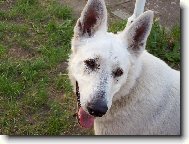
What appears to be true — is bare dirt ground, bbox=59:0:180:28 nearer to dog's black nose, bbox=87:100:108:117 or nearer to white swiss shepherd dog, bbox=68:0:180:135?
white swiss shepherd dog, bbox=68:0:180:135

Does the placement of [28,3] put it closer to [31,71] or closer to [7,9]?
[7,9]

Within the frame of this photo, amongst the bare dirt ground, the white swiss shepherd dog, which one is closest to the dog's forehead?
the white swiss shepherd dog

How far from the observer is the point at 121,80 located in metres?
4.04

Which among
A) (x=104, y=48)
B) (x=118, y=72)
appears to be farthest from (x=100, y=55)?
(x=118, y=72)

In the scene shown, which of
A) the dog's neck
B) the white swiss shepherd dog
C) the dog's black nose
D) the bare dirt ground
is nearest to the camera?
the dog's black nose

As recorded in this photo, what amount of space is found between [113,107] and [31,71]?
1629 millimetres

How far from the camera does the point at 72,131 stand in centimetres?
500

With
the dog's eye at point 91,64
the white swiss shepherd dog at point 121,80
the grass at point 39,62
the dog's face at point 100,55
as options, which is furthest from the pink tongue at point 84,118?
the grass at point 39,62

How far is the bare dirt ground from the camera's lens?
21.9 ft

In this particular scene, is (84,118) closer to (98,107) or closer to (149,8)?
(98,107)

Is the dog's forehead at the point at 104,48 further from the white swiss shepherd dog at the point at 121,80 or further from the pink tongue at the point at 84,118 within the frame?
the pink tongue at the point at 84,118

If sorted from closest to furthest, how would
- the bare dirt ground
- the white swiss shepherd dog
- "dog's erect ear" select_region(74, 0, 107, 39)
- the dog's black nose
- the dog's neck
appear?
1. the dog's black nose
2. the white swiss shepherd dog
3. "dog's erect ear" select_region(74, 0, 107, 39)
4. the dog's neck
5. the bare dirt ground

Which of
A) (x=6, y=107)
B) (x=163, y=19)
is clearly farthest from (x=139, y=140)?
(x=163, y=19)

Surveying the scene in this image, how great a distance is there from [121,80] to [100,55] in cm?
31
